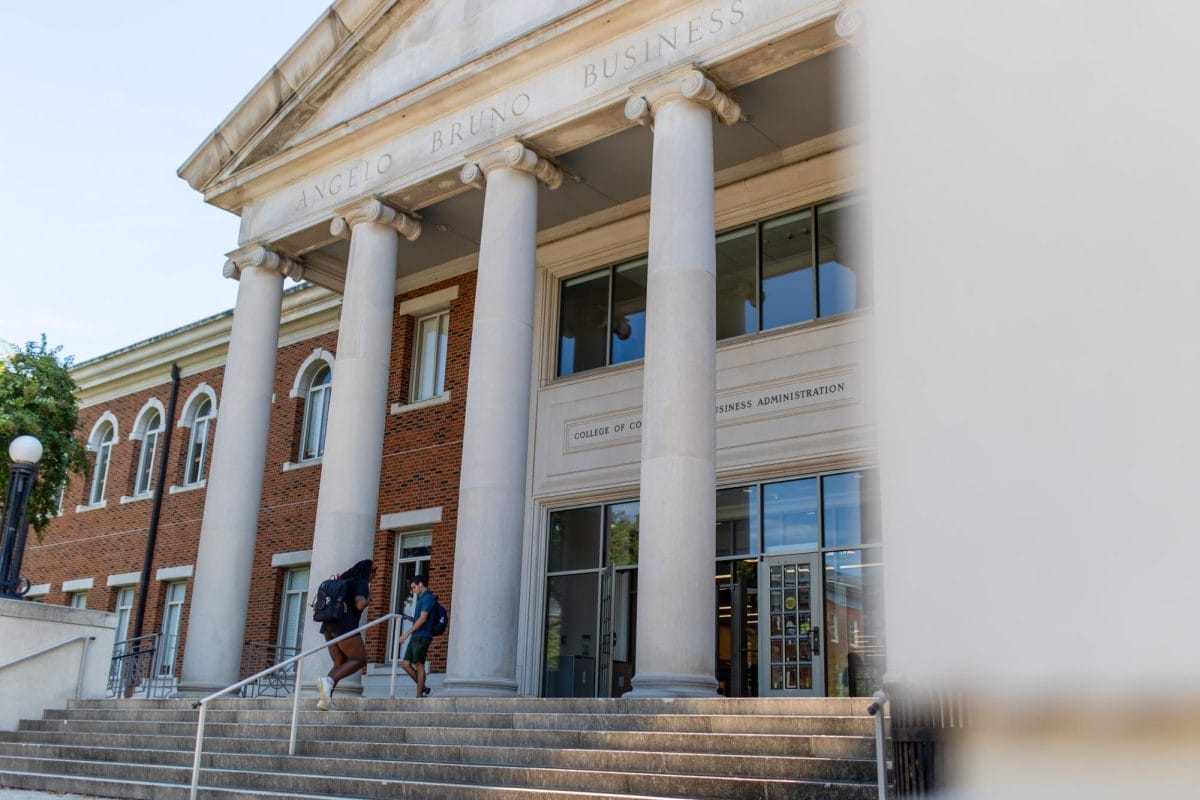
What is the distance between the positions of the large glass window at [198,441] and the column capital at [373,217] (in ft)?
33.0

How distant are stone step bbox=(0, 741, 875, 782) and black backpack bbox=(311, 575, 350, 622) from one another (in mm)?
1629

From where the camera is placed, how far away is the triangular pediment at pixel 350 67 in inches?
658

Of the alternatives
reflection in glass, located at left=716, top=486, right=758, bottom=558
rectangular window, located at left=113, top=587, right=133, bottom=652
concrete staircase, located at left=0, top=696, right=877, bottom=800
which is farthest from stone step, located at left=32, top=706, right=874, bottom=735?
rectangular window, located at left=113, top=587, right=133, bottom=652

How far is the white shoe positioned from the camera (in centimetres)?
1204

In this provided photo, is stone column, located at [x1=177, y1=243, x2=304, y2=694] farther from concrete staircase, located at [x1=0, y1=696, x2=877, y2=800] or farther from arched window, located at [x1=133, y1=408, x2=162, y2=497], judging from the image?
arched window, located at [x1=133, y1=408, x2=162, y2=497]

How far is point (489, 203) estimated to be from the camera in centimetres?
1536

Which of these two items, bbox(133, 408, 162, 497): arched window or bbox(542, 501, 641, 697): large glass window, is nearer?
bbox(542, 501, 641, 697): large glass window

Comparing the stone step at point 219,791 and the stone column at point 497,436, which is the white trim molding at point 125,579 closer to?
the stone step at point 219,791

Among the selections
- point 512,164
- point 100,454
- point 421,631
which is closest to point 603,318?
point 512,164

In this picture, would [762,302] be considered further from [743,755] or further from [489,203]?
[743,755]

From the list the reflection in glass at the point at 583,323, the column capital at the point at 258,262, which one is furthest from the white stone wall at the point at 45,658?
the reflection in glass at the point at 583,323

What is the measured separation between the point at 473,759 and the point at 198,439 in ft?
59.9

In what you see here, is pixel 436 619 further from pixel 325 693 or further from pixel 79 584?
pixel 79 584

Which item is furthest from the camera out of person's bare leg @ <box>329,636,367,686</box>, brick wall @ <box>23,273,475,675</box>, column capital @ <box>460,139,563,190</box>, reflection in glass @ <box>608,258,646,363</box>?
brick wall @ <box>23,273,475,675</box>
